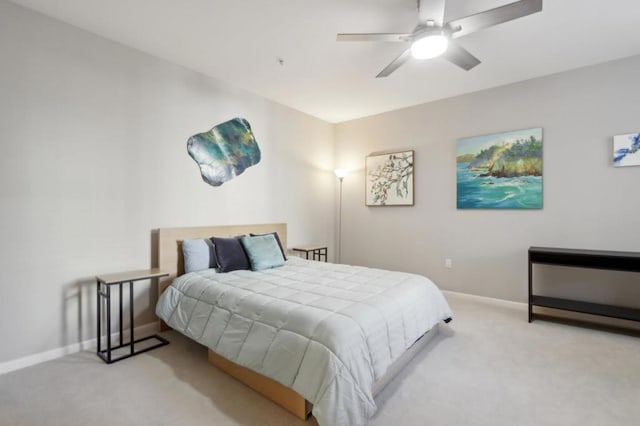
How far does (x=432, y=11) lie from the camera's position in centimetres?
206

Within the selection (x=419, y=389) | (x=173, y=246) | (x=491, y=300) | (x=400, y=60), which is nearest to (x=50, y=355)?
(x=173, y=246)

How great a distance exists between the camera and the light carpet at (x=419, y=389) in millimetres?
1768

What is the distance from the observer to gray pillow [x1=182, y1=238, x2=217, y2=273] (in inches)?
121

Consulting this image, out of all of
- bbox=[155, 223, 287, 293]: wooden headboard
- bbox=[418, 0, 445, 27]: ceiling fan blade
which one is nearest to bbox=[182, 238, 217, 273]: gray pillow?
bbox=[155, 223, 287, 293]: wooden headboard

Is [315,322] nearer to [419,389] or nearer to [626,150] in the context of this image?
[419,389]

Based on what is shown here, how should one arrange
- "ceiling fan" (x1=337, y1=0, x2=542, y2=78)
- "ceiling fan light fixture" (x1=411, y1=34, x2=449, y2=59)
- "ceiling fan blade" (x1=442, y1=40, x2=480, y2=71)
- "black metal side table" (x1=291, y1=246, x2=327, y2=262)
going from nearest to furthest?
"ceiling fan" (x1=337, y1=0, x2=542, y2=78) → "ceiling fan light fixture" (x1=411, y1=34, x2=449, y2=59) → "ceiling fan blade" (x1=442, y1=40, x2=480, y2=71) → "black metal side table" (x1=291, y1=246, x2=327, y2=262)

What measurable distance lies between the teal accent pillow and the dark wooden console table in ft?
9.19

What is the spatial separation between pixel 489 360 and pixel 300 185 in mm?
Result: 3388

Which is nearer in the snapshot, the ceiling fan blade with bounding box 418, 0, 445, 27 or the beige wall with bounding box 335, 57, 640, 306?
the ceiling fan blade with bounding box 418, 0, 445, 27

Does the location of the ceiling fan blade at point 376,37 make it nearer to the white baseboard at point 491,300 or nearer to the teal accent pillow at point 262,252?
the teal accent pillow at point 262,252

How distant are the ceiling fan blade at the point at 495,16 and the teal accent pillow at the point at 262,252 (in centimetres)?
263

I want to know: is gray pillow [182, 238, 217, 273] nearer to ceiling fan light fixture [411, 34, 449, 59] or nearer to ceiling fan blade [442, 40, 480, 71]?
ceiling fan light fixture [411, 34, 449, 59]

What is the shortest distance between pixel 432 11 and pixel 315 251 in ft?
12.1

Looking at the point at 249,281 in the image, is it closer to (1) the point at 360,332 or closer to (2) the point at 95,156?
(1) the point at 360,332
